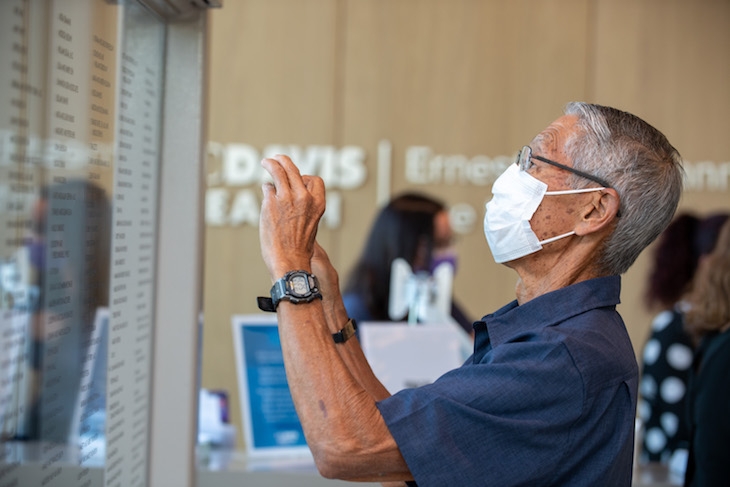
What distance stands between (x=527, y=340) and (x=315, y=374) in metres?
0.30

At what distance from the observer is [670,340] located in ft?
9.50

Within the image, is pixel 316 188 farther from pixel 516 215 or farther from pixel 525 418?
pixel 525 418

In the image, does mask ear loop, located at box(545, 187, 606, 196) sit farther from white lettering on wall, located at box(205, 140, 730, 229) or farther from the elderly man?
white lettering on wall, located at box(205, 140, 730, 229)

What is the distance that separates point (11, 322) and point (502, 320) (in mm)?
673

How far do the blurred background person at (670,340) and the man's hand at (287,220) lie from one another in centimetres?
196

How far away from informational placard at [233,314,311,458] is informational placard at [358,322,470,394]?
0.99 feet

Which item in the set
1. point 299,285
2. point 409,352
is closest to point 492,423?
point 299,285

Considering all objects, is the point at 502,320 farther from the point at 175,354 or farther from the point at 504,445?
the point at 175,354

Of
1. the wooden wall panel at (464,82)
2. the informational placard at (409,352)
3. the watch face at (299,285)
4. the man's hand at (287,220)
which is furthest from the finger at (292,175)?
the wooden wall panel at (464,82)

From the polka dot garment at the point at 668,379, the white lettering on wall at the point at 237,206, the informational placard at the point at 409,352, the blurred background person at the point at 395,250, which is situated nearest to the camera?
the informational placard at the point at 409,352

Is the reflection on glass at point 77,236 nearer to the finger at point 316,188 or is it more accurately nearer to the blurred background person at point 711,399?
the finger at point 316,188

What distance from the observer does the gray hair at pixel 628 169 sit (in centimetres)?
116

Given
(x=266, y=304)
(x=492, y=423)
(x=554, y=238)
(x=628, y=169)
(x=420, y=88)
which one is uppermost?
(x=420, y=88)

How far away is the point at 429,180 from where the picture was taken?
4.68 metres
